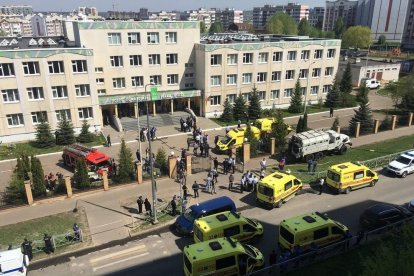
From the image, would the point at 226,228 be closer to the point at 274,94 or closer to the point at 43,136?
the point at 43,136

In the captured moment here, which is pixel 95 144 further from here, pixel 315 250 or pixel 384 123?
pixel 384 123

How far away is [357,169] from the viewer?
25641 millimetres

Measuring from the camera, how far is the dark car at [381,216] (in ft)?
65.6

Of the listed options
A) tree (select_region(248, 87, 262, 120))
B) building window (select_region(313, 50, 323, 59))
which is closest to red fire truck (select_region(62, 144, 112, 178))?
tree (select_region(248, 87, 262, 120))

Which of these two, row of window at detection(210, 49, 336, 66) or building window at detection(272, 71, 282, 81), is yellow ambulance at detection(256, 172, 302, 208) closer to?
row of window at detection(210, 49, 336, 66)

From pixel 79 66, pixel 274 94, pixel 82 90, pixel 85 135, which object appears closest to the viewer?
pixel 85 135

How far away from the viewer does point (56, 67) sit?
3775 centimetres

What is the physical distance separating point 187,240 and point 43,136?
76.4 ft

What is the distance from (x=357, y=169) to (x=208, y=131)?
65.5 feet

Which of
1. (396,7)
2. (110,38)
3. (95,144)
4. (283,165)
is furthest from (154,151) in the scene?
(396,7)

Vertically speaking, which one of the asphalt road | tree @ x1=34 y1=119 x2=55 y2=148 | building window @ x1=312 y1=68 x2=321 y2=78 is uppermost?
building window @ x1=312 y1=68 x2=321 y2=78

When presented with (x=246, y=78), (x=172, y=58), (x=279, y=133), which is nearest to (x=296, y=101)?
(x=246, y=78)

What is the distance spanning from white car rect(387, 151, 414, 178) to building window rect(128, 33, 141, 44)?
3172cm

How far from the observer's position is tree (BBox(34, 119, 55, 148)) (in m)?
36.4
